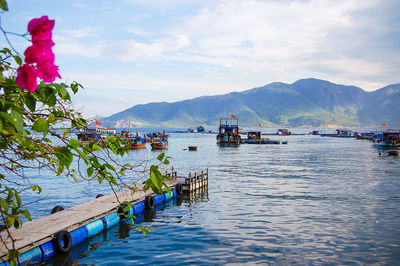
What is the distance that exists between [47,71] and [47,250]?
1370 cm

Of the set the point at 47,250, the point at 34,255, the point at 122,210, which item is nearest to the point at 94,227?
the point at 122,210

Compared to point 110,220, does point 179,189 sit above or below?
above

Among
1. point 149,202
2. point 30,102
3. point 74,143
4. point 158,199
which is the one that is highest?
point 30,102

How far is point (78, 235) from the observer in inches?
602

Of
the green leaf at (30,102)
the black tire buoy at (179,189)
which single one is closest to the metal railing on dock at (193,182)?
the black tire buoy at (179,189)

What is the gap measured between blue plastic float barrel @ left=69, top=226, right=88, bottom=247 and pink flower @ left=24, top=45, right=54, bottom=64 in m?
14.9

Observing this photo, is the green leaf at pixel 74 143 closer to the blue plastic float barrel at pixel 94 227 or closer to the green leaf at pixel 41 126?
the green leaf at pixel 41 126

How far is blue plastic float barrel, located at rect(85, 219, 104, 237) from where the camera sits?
1611 centimetres

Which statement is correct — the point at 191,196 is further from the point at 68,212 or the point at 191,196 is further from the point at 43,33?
the point at 43,33

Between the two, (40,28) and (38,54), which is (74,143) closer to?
(38,54)

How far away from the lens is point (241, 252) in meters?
14.7

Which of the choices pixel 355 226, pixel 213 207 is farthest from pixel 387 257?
pixel 213 207

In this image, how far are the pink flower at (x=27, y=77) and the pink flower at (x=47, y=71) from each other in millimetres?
29

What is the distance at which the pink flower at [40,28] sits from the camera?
1.65 m
